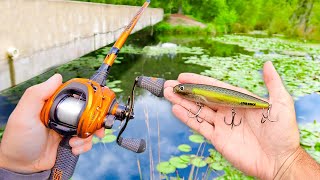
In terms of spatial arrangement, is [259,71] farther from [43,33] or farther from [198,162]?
[43,33]

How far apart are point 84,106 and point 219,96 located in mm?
752

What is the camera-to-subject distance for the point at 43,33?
389cm

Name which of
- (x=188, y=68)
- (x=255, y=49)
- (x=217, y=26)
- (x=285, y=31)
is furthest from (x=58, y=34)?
(x=285, y=31)

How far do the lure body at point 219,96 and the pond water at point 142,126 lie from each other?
1.29m

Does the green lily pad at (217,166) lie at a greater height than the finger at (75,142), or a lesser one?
lesser

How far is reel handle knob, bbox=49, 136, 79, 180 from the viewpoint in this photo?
1.75 metres

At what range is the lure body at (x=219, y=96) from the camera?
1.75 metres

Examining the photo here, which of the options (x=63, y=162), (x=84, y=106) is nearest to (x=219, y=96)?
(x=84, y=106)

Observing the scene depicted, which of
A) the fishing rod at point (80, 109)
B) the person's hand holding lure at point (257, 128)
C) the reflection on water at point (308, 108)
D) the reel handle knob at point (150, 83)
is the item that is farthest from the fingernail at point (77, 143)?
the reflection on water at point (308, 108)

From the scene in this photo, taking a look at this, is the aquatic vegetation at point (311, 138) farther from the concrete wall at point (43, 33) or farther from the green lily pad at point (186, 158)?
the concrete wall at point (43, 33)

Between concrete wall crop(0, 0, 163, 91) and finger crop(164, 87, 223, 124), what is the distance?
1805mm

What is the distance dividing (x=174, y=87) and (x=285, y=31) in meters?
22.0

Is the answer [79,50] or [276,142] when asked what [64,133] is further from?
[79,50]

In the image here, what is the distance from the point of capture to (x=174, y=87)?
1908 millimetres
